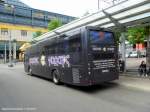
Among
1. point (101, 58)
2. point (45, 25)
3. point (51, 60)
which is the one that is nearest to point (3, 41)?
point (45, 25)

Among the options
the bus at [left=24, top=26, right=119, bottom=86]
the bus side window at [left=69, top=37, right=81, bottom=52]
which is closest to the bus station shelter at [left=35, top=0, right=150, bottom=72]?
the bus at [left=24, top=26, right=119, bottom=86]

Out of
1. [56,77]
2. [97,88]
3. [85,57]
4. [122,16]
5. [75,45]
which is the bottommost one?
[97,88]

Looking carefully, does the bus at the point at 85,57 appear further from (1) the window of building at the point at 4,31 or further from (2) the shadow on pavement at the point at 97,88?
(1) the window of building at the point at 4,31

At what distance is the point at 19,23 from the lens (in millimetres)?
64500

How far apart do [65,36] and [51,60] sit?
2.40 m

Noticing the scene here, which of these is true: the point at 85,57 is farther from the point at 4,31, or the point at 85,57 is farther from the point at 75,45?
the point at 4,31

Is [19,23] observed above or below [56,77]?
above

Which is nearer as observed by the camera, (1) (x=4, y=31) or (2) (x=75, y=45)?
(2) (x=75, y=45)

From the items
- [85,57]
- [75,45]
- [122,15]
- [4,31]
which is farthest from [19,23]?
[85,57]

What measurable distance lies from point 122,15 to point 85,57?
13.5 feet

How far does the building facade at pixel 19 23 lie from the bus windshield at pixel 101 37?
1930 inches

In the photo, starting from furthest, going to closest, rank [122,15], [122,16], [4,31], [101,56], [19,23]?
Result: [19,23] < [4,31] < [122,16] < [122,15] < [101,56]

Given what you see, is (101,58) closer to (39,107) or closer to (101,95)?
(101,95)

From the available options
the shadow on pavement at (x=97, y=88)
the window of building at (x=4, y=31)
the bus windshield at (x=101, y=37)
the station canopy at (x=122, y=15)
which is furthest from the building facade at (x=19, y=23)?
the bus windshield at (x=101, y=37)
